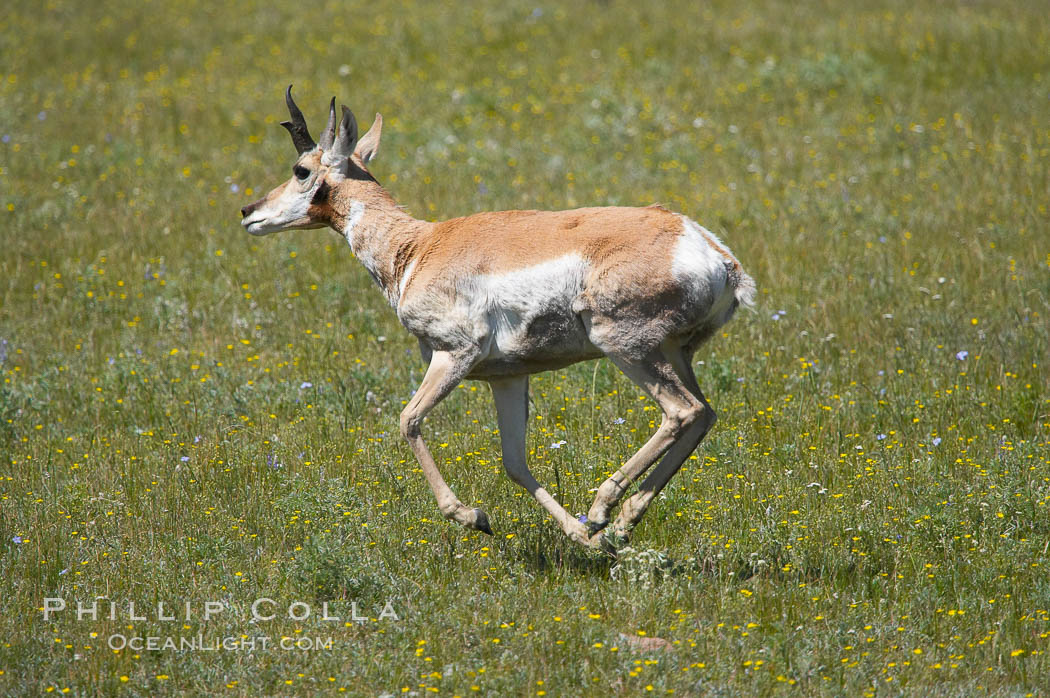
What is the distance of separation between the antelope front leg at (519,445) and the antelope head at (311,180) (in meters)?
1.55

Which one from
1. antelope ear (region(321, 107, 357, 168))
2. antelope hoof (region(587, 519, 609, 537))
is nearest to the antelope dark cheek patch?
antelope ear (region(321, 107, 357, 168))

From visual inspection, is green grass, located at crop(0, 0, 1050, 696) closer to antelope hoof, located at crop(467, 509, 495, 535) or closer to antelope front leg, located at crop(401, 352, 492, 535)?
antelope hoof, located at crop(467, 509, 495, 535)

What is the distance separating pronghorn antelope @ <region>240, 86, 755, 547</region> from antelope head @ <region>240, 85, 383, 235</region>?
75 cm

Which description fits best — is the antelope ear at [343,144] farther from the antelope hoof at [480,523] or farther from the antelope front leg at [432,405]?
the antelope hoof at [480,523]

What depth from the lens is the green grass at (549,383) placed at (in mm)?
5461

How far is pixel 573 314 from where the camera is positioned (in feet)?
20.1

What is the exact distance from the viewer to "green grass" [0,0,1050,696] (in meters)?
5.46

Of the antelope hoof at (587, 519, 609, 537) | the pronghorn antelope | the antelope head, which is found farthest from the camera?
the antelope head

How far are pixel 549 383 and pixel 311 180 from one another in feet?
8.76

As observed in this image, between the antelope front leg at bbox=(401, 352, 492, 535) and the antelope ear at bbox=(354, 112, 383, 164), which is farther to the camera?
the antelope ear at bbox=(354, 112, 383, 164)

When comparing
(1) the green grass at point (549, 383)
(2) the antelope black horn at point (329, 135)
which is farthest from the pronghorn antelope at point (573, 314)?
(2) the antelope black horn at point (329, 135)

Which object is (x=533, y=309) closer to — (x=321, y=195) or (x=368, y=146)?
(x=321, y=195)

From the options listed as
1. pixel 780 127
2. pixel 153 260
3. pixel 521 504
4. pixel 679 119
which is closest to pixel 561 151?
pixel 679 119

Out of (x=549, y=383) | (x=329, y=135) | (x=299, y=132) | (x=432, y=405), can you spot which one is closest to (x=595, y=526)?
(x=432, y=405)
